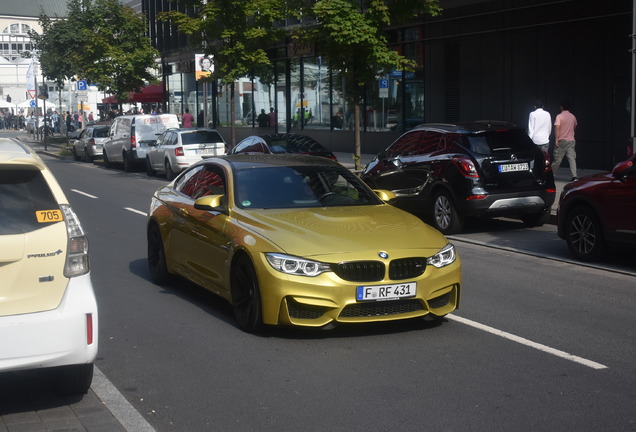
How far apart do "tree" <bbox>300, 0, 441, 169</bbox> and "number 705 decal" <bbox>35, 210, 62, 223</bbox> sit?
1692cm

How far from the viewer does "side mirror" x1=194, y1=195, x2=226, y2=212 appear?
8266mm

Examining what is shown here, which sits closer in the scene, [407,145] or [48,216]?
[48,216]

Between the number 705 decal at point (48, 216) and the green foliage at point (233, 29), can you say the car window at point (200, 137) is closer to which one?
the green foliage at point (233, 29)

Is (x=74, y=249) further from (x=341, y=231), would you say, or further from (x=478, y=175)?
(x=478, y=175)

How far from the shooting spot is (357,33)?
2202cm

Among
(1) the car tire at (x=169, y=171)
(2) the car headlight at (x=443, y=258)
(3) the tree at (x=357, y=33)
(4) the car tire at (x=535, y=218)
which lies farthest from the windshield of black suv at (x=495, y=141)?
(1) the car tire at (x=169, y=171)

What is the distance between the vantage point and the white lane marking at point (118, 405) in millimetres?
5359

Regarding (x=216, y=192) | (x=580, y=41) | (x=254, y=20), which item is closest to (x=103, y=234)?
(x=216, y=192)

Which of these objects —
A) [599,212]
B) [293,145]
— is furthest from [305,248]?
[293,145]

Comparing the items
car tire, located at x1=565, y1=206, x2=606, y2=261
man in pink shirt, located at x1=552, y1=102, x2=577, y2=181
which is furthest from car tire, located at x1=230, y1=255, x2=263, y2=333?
man in pink shirt, located at x1=552, y1=102, x2=577, y2=181

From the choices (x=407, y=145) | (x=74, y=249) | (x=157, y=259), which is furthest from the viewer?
(x=407, y=145)

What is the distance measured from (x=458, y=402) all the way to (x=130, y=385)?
2.22 metres

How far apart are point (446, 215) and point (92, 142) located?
28.4 m

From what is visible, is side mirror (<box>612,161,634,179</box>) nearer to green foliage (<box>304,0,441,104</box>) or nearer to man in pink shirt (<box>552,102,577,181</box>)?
man in pink shirt (<box>552,102,577,181</box>)
